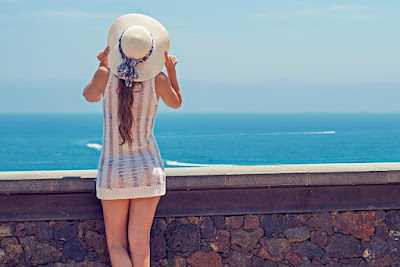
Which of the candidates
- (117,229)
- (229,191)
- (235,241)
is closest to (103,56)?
(117,229)

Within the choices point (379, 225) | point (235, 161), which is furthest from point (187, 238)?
point (235, 161)

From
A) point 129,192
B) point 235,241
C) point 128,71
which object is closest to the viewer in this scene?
point 128,71

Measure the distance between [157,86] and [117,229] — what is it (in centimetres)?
92

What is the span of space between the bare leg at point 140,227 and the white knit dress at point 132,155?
9 centimetres

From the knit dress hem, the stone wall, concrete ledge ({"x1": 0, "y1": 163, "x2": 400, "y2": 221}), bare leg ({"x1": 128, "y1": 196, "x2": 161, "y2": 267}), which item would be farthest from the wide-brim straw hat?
the stone wall

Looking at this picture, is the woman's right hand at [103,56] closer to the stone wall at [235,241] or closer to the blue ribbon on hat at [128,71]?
Result: the blue ribbon on hat at [128,71]

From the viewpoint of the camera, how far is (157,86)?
4336 mm

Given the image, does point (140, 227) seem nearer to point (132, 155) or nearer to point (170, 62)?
point (132, 155)

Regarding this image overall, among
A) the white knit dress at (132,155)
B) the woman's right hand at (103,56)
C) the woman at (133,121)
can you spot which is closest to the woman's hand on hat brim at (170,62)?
the woman at (133,121)

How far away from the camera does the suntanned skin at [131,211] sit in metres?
4.33

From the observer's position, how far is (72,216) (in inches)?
191

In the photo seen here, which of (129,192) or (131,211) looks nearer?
(129,192)

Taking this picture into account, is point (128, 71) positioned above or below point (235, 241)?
above

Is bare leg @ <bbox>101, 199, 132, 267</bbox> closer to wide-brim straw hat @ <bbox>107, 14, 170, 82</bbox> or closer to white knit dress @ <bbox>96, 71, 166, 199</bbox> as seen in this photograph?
white knit dress @ <bbox>96, 71, 166, 199</bbox>
